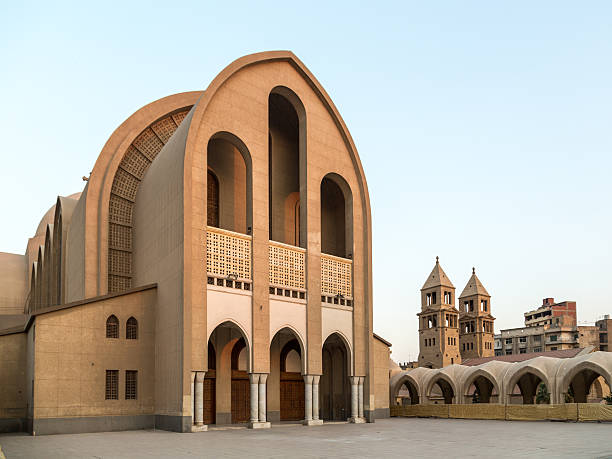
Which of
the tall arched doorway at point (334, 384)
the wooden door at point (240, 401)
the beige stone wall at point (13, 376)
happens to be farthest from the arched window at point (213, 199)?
the beige stone wall at point (13, 376)

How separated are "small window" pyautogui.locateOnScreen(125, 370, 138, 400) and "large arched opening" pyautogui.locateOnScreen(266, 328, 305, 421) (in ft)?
23.3

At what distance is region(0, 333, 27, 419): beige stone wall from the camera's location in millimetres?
24766

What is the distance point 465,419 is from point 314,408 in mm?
9686

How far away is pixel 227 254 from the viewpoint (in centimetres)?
2536

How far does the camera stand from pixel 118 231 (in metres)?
31.2

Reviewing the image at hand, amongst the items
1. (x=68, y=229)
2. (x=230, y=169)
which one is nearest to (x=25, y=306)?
(x=68, y=229)

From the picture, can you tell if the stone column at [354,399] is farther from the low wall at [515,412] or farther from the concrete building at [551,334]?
the concrete building at [551,334]

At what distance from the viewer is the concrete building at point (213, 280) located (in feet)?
77.4

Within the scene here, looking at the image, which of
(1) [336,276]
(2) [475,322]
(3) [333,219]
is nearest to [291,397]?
(1) [336,276]

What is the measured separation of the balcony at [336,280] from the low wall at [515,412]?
29.6 feet

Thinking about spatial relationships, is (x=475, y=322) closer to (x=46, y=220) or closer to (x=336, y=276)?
(x=46, y=220)

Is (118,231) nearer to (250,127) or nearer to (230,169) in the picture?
(230,169)

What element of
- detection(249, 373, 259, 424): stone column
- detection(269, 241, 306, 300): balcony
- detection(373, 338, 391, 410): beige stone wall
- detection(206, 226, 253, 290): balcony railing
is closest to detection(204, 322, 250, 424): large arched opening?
detection(249, 373, 259, 424): stone column

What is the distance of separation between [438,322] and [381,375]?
48583mm
